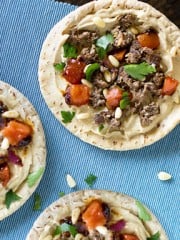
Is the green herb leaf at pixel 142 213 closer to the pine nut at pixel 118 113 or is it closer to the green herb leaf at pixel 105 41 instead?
the pine nut at pixel 118 113

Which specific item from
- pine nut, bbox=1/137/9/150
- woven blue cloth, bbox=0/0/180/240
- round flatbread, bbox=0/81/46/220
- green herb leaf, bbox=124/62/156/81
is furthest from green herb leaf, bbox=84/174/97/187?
green herb leaf, bbox=124/62/156/81

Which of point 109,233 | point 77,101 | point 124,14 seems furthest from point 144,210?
point 124,14

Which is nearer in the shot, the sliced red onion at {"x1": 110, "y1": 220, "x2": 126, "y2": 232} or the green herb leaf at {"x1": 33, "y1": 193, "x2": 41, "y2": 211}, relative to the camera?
the sliced red onion at {"x1": 110, "y1": 220, "x2": 126, "y2": 232}

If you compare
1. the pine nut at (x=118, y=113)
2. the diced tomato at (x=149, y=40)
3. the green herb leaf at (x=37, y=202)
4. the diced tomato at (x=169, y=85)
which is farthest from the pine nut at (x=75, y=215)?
the diced tomato at (x=149, y=40)

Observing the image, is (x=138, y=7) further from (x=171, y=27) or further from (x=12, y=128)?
(x=12, y=128)

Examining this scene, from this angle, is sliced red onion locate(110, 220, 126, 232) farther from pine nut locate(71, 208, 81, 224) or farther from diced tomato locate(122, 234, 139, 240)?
pine nut locate(71, 208, 81, 224)

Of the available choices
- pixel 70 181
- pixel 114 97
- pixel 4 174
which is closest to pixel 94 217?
pixel 70 181

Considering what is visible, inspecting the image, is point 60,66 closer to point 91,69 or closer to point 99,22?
point 91,69
